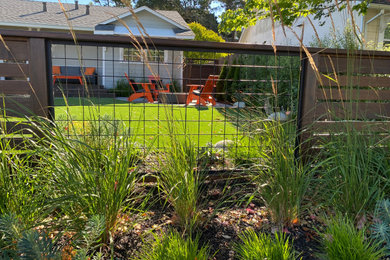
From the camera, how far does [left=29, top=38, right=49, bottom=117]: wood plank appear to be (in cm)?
238

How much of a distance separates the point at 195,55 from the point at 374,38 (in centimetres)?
699

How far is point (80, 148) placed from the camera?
1809 millimetres

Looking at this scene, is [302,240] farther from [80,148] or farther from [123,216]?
[80,148]

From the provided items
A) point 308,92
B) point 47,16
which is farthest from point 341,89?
point 47,16

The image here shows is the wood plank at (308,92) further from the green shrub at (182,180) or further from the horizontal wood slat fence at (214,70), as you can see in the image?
the green shrub at (182,180)

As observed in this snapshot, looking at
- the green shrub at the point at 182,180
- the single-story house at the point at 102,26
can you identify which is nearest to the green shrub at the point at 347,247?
the green shrub at the point at 182,180

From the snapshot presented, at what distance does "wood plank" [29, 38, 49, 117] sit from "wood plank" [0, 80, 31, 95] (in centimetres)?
7

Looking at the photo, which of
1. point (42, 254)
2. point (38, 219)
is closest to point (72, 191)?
point (38, 219)

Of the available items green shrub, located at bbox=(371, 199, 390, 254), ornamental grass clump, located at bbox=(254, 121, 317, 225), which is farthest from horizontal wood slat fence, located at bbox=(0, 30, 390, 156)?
green shrub, located at bbox=(371, 199, 390, 254)

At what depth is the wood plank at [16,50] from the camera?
236 cm

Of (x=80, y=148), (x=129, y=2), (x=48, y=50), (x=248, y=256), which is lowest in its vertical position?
(x=248, y=256)

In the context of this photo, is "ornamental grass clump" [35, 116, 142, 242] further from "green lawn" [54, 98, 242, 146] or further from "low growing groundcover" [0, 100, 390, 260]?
"green lawn" [54, 98, 242, 146]

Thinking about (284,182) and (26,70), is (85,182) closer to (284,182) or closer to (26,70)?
(284,182)

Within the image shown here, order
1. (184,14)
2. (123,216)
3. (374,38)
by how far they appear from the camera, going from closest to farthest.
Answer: (123,216), (374,38), (184,14)
